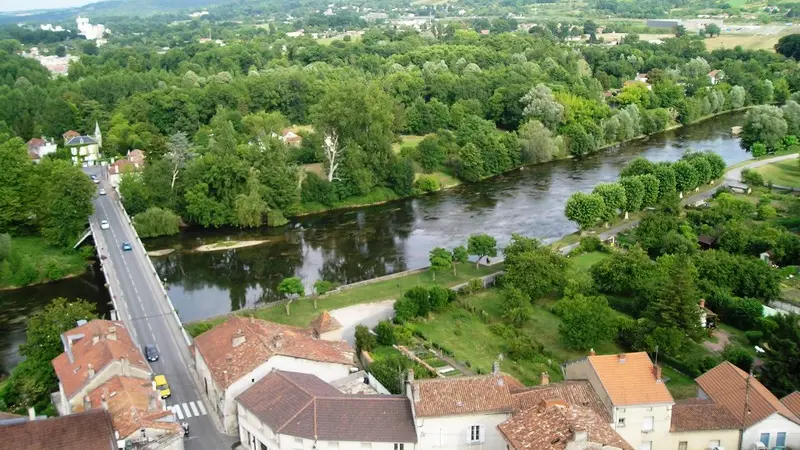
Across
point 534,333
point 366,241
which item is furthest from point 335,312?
point 366,241

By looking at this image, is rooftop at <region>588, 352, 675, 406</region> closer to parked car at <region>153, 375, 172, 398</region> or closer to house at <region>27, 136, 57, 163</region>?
parked car at <region>153, 375, 172, 398</region>

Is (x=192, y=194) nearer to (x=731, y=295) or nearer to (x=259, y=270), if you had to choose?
(x=259, y=270)

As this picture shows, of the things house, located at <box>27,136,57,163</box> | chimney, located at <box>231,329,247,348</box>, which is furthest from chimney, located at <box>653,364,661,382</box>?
house, located at <box>27,136,57,163</box>

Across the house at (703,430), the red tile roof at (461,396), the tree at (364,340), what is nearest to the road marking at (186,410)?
the tree at (364,340)

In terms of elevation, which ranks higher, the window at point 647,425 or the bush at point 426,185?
the window at point 647,425

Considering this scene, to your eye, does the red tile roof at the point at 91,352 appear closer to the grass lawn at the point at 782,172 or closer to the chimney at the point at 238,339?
the chimney at the point at 238,339

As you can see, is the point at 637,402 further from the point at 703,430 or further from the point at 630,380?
the point at 703,430

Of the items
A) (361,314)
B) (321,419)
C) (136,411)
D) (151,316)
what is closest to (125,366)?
(136,411)
